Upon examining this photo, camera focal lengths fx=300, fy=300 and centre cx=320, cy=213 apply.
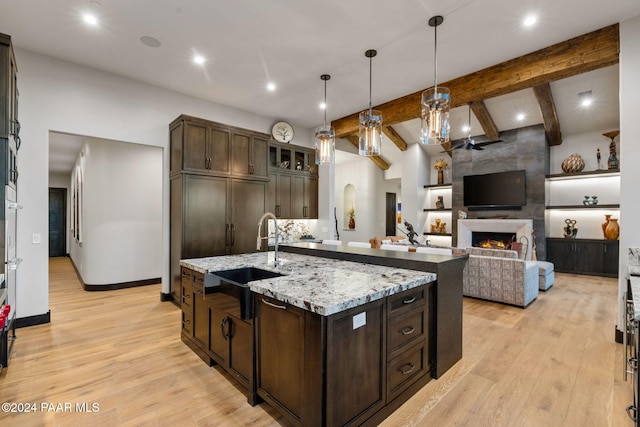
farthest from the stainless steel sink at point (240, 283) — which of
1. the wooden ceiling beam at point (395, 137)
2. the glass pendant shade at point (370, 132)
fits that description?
the wooden ceiling beam at point (395, 137)

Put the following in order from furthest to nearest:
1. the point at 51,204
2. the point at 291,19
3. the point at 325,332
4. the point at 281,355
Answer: the point at 51,204, the point at 291,19, the point at 281,355, the point at 325,332

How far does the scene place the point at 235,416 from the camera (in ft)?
6.69

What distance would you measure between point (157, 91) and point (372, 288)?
477cm

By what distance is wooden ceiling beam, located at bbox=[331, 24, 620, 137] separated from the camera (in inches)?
135

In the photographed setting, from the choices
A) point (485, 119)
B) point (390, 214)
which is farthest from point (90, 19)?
point (390, 214)

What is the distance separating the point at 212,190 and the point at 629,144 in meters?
5.15

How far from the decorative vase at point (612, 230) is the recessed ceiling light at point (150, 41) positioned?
8.94 metres

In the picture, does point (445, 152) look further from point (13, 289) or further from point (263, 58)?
point (13, 289)

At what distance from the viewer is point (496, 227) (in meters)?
7.54

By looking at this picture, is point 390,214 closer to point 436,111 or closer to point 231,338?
point 436,111

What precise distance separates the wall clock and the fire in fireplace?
5502 mm

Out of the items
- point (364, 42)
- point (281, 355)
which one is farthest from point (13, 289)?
point (364, 42)

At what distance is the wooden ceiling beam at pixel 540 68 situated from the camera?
3.43m

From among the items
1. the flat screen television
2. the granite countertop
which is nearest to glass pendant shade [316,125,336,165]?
the granite countertop
